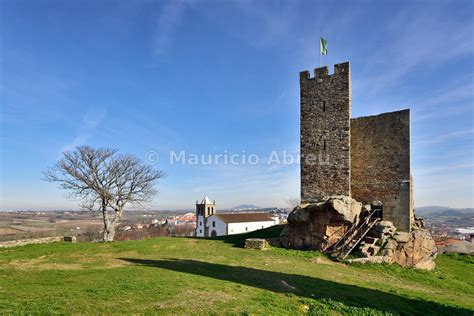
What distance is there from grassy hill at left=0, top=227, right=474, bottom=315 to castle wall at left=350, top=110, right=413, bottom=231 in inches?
173

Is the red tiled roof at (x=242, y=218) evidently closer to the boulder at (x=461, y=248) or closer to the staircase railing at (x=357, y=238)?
the boulder at (x=461, y=248)

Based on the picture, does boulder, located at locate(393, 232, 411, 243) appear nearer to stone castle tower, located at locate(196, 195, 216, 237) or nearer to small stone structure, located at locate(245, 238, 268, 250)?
small stone structure, located at locate(245, 238, 268, 250)

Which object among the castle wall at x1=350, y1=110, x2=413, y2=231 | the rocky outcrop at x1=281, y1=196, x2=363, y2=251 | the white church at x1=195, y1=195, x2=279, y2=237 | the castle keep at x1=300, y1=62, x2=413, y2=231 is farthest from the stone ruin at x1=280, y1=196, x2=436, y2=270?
the white church at x1=195, y1=195, x2=279, y2=237

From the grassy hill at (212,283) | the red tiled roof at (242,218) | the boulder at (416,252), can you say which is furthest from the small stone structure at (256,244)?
the red tiled roof at (242,218)

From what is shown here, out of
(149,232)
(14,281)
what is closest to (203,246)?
(14,281)

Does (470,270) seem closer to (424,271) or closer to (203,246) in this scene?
(424,271)

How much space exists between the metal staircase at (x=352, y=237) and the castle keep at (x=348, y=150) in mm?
1433

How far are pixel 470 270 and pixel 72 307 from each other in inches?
898

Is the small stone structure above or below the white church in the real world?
above

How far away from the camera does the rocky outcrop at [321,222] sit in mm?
19516

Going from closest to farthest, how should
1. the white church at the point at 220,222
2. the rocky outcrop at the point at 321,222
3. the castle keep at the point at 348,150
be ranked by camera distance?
1. the rocky outcrop at the point at 321,222
2. the castle keep at the point at 348,150
3. the white church at the point at 220,222

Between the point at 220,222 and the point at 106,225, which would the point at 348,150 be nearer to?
the point at 106,225

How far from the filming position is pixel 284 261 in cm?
1652

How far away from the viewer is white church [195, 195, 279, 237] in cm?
6875
